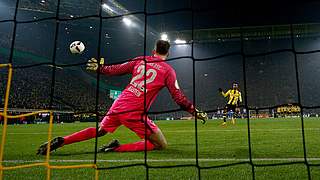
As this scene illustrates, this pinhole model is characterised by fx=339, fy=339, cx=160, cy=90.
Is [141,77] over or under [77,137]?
over

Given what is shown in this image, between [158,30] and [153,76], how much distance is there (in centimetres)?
2186

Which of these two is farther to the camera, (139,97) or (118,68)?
(118,68)

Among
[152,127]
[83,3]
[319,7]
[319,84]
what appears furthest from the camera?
[319,84]

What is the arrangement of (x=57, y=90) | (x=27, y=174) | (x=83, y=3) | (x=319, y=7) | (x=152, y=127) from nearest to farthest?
(x=27, y=174) → (x=152, y=127) → (x=319, y=7) → (x=83, y=3) → (x=57, y=90)

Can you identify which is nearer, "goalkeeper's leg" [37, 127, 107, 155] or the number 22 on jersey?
"goalkeeper's leg" [37, 127, 107, 155]

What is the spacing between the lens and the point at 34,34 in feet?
81.5

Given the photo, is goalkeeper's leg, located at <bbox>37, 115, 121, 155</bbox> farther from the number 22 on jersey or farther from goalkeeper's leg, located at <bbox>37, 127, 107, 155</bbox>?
the number 22 on jersey

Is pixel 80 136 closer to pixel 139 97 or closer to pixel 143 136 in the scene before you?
pixel 143 136

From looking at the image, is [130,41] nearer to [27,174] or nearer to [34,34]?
[34,34]

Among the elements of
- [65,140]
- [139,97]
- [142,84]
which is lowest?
[65,140]

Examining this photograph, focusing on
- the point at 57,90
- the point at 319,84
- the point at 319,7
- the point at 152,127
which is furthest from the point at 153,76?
the point at 319,84

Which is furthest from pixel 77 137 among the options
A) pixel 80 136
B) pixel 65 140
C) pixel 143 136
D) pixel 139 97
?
pixel 139 97

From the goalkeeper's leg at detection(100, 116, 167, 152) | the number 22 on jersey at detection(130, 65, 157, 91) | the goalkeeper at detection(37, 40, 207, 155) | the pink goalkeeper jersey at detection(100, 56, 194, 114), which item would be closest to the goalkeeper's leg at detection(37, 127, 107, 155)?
the goalkeeper at detection(37, 40, 207, 155)

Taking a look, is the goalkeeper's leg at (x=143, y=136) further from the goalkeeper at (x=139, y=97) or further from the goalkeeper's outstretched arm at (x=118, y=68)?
the goalkeeper's outstretched arm at (x=118, y=68)
